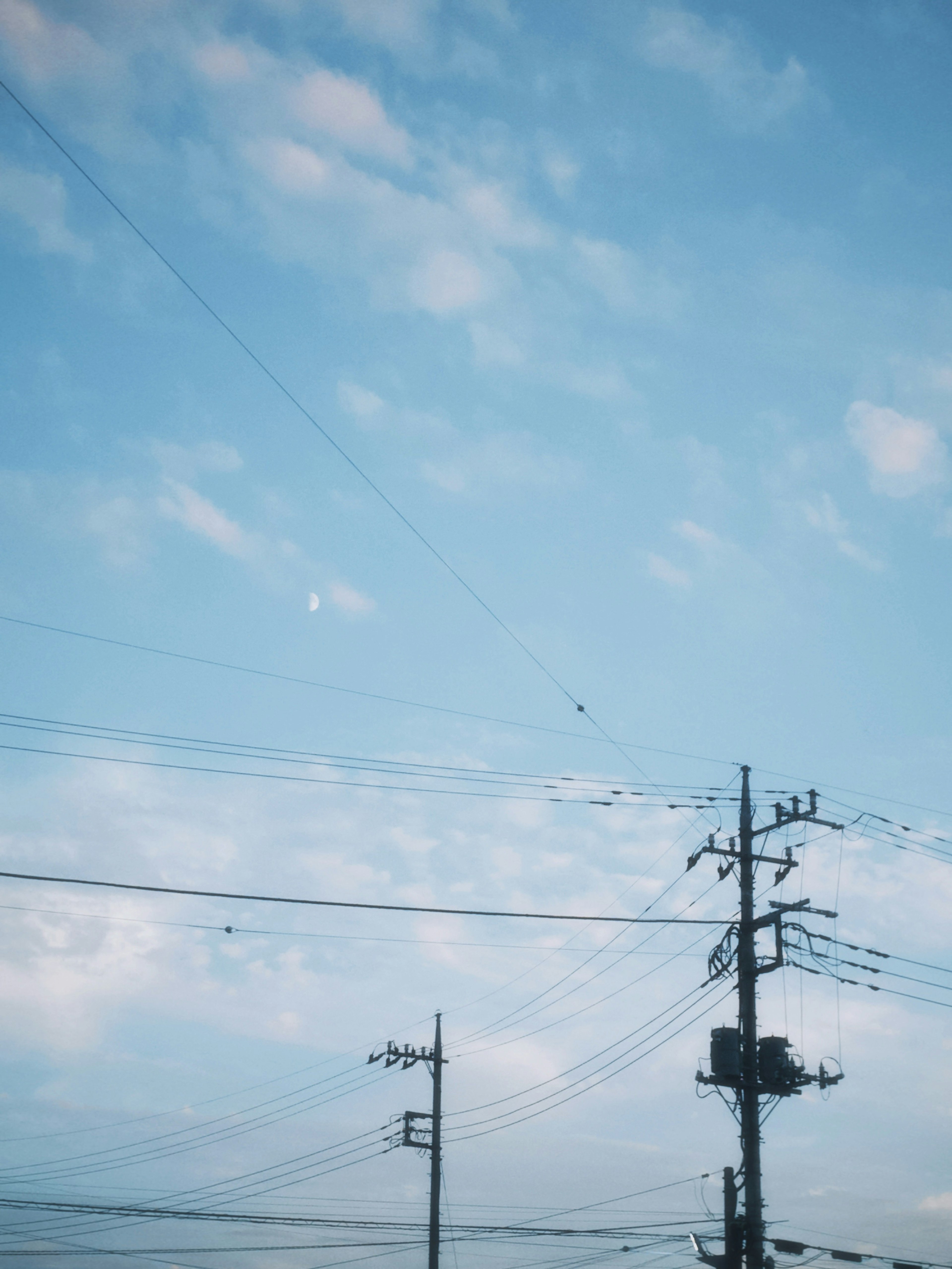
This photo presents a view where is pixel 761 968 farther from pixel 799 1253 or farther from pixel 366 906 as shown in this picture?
pixel 366 906

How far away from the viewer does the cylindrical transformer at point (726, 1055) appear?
74.6 feet

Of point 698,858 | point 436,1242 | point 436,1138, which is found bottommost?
point 436,1242

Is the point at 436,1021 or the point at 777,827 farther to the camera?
the point at 436,1021

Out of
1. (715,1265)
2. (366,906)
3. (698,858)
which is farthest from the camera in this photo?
(698,858)

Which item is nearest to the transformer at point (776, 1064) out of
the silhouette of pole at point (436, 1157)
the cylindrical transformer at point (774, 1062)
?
the cylindrical transformer at point (774, 1062)

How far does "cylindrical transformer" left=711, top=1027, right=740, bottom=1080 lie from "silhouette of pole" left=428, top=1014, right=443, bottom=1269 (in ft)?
47.3

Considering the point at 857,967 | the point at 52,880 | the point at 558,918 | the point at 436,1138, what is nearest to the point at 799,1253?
the point at 857,967

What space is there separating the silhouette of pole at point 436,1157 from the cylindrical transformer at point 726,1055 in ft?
47.3

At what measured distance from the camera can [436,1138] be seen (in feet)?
114

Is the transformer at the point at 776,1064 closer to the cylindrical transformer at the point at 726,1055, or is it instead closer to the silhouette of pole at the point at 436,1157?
the cylindrical transformer at the point at 726,1055

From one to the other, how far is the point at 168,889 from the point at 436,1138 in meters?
23.1

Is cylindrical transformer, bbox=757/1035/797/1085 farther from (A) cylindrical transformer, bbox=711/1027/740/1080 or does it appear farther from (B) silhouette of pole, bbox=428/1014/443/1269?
(B) silhouette of pole, bbox=428/1014/443/1269

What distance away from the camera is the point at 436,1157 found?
34.3 meters

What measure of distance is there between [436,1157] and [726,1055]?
15.8 metres
